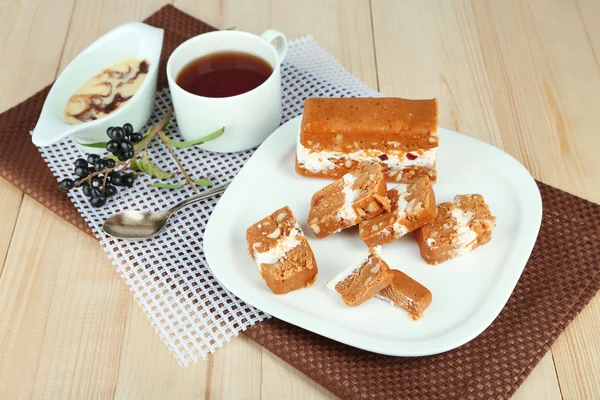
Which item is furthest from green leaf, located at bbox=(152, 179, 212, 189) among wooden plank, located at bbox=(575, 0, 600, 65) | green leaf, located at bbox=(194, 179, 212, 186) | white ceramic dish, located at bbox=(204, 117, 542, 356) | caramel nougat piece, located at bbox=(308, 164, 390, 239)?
wooden plank, located at bbox=(575, 0, 600, 65)

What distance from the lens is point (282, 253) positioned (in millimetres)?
1802

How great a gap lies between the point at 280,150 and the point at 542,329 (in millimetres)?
901

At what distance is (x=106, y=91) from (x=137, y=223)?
0.49 meters

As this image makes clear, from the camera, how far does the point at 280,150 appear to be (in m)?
2.16

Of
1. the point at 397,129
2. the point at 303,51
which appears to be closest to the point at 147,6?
the point at 303,51

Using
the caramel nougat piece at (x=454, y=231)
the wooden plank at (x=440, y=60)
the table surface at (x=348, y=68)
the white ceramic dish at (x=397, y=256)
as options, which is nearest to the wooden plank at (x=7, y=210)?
the table surface at (x=348, y=68)

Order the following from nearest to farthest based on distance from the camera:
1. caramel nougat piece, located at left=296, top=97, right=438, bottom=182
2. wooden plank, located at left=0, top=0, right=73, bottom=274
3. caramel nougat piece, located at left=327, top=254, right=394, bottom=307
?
caramel nougat piece, located at left=327, top=254, right=394, bottom=307 → caramel nougat piece, located at left=296, top=97, right=438, bottom=182 → wooden plank, located at left=0, top=0, right=73, bottom=274

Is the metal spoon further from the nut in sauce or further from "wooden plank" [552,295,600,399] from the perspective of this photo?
"wooden plank" [552,295,600,399]

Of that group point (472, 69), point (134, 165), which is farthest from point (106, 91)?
point (472, 69)

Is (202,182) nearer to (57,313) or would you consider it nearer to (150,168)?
(150,168)

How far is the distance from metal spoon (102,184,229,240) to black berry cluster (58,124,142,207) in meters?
0.09

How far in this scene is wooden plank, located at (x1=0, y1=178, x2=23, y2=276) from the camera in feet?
6.77

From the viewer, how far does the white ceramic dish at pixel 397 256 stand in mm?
1720

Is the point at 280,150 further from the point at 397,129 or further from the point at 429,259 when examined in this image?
the point at 429,259
